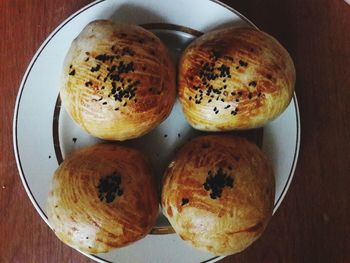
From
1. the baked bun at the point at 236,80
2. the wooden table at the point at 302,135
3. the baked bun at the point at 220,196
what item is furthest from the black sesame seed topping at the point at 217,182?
the wooden table at the point at 302,135

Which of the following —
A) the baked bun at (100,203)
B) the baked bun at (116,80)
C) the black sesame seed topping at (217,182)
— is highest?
the baked bun at (116,80)

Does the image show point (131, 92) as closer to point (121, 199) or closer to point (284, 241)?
point (121, 199)

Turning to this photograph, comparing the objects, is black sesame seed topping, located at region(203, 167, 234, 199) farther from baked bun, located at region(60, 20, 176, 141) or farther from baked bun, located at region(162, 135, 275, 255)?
baked bun, located at region(60, 20, 176, 141)

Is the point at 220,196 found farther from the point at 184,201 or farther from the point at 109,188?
the point at 109,188

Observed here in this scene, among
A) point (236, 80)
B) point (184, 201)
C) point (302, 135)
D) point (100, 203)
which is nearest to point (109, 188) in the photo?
point (100, 203)

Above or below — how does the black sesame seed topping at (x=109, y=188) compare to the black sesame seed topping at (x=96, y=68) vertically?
below

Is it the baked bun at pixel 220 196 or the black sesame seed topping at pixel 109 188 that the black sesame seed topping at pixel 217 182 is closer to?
the baked bun at pixel 220 196
